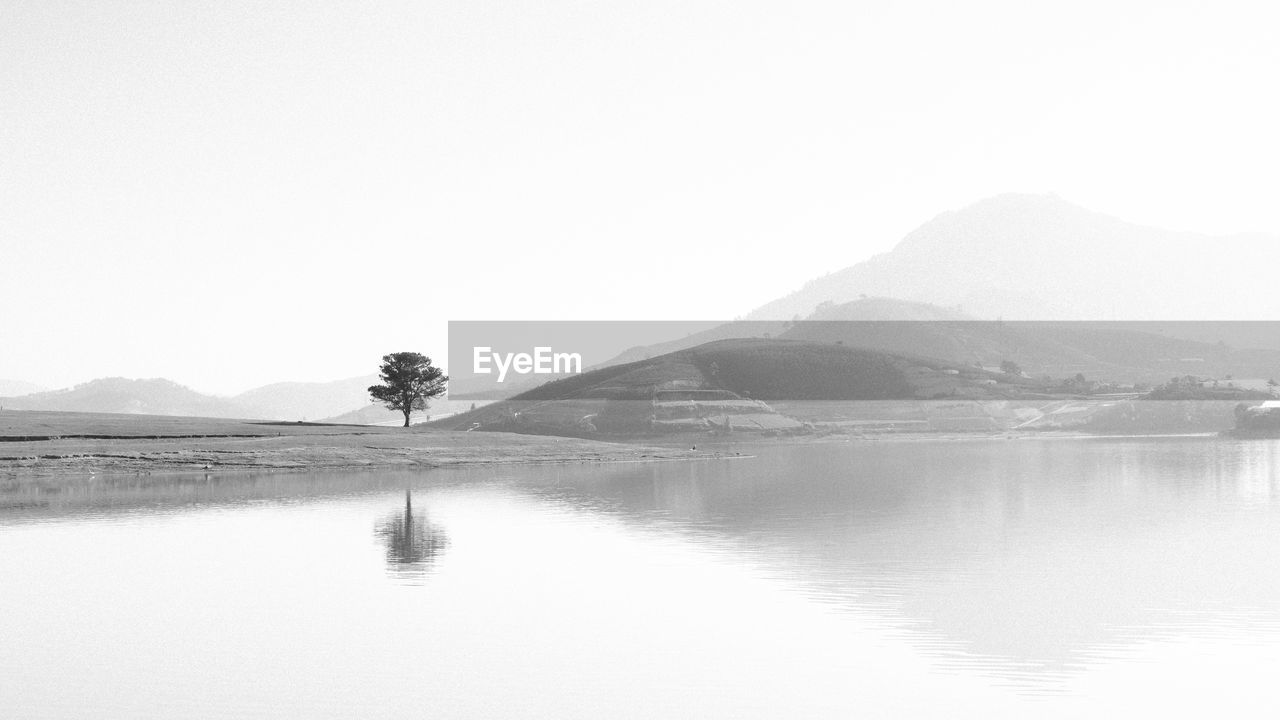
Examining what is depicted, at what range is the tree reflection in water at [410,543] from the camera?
146ft

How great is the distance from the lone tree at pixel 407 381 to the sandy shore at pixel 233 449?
79.5 feet

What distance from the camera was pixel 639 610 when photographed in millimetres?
34969

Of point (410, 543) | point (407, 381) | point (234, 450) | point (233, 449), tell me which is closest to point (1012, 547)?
point (410, 543)

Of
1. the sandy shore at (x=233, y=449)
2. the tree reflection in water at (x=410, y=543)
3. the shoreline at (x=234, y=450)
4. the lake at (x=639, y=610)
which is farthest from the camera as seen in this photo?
the sandy shore at (x=233, y=449)

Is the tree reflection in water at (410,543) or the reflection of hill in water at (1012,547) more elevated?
the tree reflection in water at (410,543)

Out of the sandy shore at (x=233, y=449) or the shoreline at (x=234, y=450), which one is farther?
the sandy shore at (x=233, y=449)

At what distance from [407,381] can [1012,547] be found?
156m

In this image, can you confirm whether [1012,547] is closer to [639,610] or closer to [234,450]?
[639,610]

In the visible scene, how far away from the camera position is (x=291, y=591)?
39.1m

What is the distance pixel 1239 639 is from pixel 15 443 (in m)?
115

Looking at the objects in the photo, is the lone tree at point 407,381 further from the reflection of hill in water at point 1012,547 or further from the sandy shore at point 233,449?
the reflection of hill in water at point 1012,547

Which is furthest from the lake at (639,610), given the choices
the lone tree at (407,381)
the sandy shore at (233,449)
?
the lone tree at (407,381)

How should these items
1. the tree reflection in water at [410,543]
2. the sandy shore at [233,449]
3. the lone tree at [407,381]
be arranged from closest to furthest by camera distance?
the tree reflection in water at [410,543] < the sandy shore at [233,449] < the lone tree at [407,381]

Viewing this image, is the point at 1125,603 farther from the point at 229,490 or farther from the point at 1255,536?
the point at 229,490
